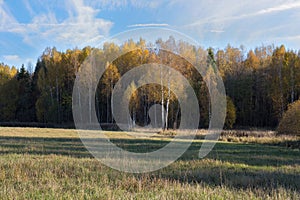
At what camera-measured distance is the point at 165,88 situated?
36.4 metres

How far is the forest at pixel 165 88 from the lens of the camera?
1597 inches

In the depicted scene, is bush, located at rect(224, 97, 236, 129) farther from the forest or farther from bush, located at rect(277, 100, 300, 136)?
bush, located at rect(277, 100, 300, 136)

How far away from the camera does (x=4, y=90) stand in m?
65.2

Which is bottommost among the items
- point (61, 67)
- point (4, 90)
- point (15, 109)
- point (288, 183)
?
point (288, 183)

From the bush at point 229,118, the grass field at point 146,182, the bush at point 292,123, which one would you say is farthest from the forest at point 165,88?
the grass field at point 146,182

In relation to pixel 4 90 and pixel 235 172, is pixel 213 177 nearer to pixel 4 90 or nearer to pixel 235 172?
pixel 235 172

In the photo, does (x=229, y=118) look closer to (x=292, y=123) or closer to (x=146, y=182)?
(x=292, y=123)

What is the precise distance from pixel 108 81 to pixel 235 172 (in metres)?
37.2

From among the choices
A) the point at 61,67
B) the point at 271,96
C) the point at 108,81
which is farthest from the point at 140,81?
the point at 61,67

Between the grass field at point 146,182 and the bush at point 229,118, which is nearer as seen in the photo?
the grass field at point 146,182

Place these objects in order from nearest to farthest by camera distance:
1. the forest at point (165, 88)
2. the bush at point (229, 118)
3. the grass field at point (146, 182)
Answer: the grass field at point (146, 182) → the forest at point (165, 88) → the bush at point (229, 118)

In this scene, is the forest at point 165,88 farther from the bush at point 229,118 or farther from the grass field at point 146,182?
the grass field at point 146,182

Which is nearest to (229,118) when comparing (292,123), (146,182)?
(292,123)

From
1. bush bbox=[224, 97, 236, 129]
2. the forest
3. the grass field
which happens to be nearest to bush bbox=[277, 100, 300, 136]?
the forest
